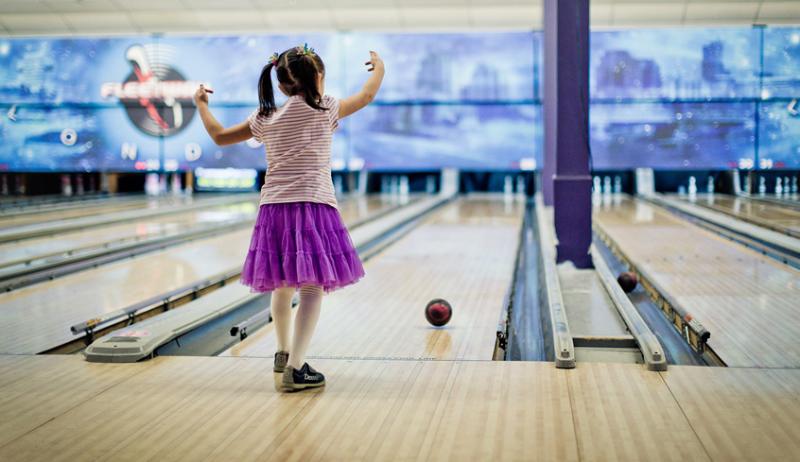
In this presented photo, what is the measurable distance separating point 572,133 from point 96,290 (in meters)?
2.60

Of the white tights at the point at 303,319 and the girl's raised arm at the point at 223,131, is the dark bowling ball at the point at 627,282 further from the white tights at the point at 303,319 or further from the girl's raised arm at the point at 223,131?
the girl's raised arm at the point at 223,131

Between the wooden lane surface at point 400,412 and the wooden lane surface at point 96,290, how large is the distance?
0.65 metres

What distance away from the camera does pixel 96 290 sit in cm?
473

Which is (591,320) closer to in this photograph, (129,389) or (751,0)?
(129,389)

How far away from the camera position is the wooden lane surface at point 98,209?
835 centimetres

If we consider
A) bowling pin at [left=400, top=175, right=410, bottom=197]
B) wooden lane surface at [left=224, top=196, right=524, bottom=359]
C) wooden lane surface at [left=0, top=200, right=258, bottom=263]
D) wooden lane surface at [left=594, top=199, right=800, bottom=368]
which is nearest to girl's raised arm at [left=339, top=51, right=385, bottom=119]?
wooden lane surface at [left=224, top=196, right=524, bottom=359]

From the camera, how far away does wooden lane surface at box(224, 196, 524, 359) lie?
130 inches

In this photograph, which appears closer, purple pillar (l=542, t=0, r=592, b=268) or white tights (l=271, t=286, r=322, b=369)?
white tights (l=271, t=286, r=322, b=369)

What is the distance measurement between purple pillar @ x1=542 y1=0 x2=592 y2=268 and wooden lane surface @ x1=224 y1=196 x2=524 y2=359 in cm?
43

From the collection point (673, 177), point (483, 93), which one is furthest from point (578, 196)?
point (673, 177)

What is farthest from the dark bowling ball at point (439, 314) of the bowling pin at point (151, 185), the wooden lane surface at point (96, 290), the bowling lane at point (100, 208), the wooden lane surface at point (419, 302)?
the bowling pin at point (151, 185)

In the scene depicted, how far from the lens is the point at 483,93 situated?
1147cm

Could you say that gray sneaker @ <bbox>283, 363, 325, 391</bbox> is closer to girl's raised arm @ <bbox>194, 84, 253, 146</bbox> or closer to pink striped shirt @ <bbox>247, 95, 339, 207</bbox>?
pink striped shirt @ <bbox>247, 95, 339, 207</bbox>

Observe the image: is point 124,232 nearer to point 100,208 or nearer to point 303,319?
point 100,208
